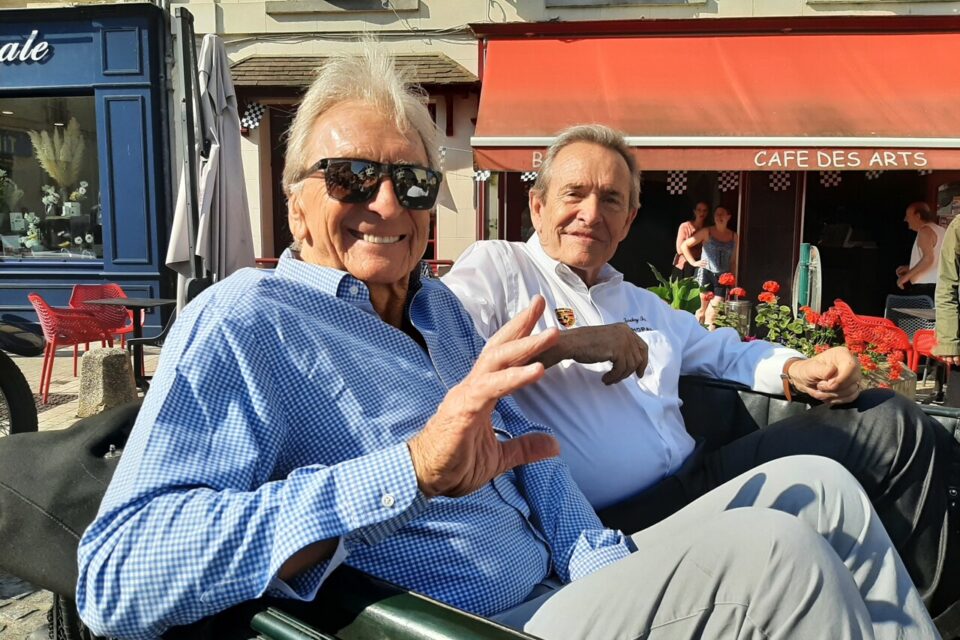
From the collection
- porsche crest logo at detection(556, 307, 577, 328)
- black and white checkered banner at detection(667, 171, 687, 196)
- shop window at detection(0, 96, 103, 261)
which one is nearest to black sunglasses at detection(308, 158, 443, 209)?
porsche crest logo at detection(556, 307, 577, 328)

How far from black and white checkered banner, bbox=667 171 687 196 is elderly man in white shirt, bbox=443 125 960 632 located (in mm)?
6311

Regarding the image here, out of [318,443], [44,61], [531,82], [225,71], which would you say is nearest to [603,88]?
[531,82]

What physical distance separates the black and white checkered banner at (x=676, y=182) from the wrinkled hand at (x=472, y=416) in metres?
7.89

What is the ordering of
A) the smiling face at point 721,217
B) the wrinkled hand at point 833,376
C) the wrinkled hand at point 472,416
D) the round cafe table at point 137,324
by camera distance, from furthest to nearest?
the smiling face at point 721,217 → the round cafe table at point 137,324 → the wrinkled hand at point 833,376 → the wrinkled hand at point 472,416

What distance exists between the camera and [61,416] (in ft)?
18.3

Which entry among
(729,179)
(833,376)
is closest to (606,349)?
(833,376)

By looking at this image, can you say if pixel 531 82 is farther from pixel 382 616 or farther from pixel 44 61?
pixel 382 616

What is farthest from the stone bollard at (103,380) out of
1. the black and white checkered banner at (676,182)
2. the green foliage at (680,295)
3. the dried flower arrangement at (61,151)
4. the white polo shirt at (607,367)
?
the black and white checkered banner at (676,182)

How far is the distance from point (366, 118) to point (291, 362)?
1.98 ft

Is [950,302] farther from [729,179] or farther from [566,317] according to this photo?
[729,179]

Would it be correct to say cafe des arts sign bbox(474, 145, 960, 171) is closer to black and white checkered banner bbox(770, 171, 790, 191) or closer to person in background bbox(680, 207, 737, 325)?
person in background bbox(680, 207, 737, 325)

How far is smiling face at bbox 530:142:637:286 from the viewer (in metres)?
2.42

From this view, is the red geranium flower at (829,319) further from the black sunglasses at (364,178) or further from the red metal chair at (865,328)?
the black sunglasses at (364,178)

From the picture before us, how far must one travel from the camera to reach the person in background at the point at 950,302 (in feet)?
13.8
